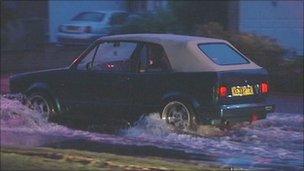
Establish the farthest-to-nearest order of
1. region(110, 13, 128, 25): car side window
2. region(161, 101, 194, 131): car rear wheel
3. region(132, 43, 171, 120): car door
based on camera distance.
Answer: region(110, 13, 128, 25): car side window → region(132, 43, 171, 120): car door → region(161, 101, 194, 131): car rear wheel

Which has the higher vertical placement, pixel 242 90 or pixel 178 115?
pixel 242 90

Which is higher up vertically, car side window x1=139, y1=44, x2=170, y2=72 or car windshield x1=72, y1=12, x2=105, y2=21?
car side window x1=139, y1=44, x2=170, y2=72

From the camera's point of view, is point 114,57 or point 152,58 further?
point 114,57

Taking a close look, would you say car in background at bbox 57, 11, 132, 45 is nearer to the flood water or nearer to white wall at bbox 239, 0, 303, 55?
white wall at bbox 239, 0, 303, 55

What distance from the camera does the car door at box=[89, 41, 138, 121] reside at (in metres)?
11.3

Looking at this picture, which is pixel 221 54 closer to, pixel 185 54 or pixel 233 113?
pixel 185 54

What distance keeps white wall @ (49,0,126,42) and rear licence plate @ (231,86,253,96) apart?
19595mm

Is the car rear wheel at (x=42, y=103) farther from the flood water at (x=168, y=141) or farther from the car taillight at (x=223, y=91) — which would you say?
the car taillight at (x=223, y=91)

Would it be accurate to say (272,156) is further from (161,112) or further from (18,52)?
(18,52)

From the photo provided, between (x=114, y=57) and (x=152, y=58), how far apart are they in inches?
25.1

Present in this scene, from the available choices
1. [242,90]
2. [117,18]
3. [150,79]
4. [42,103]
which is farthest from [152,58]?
[117,18]

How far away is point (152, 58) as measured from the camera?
11289 mm

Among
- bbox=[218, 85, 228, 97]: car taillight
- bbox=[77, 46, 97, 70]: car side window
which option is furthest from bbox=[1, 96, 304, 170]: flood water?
bbox=[77, 46, 97, 70]: car side window

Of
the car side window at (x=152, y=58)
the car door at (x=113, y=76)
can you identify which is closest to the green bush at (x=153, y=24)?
the car door at (x=113, y=76)
